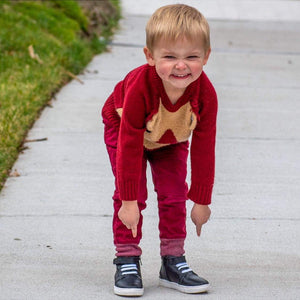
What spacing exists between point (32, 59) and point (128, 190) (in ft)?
15.3

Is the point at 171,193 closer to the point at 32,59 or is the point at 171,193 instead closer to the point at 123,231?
the point at 123,231

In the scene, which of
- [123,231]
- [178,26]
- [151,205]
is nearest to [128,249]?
[123,231]

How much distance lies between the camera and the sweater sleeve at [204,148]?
10.6ft

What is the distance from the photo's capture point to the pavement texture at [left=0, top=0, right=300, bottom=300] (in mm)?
3578

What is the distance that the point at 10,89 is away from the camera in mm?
6668

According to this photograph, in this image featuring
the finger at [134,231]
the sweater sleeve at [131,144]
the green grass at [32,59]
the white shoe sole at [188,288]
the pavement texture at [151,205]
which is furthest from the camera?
the green grass at [32,59]

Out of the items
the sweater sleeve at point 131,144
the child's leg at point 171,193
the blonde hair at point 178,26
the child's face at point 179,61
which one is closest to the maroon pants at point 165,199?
the child's leg at point 171,193

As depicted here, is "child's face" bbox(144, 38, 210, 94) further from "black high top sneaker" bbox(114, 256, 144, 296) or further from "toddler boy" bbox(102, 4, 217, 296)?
"black high top sneaker" bbox(114, 256, 144, 296)

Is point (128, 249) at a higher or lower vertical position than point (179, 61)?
lower

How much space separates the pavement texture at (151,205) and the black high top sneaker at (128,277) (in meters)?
0.05

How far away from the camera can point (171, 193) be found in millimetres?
3463

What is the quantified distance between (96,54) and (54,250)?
210 inches

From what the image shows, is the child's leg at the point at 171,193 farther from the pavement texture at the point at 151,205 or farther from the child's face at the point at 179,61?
the child's face at the point at 179,61

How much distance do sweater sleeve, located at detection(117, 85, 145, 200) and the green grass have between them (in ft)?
6.10
